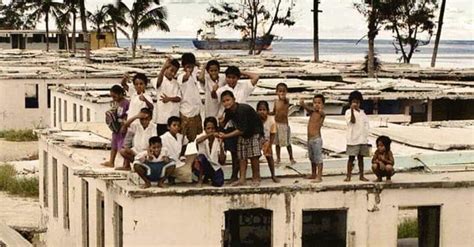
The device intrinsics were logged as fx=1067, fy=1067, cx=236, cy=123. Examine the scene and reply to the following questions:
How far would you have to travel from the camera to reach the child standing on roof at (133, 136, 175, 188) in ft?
44.0

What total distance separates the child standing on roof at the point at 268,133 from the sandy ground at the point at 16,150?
2084cm

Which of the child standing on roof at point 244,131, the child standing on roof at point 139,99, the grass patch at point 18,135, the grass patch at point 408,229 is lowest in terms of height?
the grass patch at point 18,135

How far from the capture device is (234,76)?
1465 centimetres

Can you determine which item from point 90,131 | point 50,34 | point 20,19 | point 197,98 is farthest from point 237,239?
point 20,19

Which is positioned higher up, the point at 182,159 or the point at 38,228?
the point at 182,159

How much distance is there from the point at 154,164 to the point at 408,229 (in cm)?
809

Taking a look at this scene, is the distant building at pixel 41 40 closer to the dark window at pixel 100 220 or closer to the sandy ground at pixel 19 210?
the sandy ground at pixel 19 210

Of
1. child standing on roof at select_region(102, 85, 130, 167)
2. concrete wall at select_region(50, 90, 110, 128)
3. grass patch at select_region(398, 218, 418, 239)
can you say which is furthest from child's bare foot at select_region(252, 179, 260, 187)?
concrete wall at select_region(50, 90, 110, 128)

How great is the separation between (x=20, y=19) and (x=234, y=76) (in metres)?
93.4

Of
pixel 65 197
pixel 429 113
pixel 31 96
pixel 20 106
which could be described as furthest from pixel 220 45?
pixel 65 197

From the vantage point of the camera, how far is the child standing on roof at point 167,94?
1498 centimetres

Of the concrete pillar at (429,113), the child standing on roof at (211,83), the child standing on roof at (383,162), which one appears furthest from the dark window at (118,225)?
the concrete pillar at (429,113)

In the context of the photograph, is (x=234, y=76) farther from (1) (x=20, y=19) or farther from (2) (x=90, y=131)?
(1) (x=20, y=19)

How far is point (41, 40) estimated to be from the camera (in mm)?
93188
